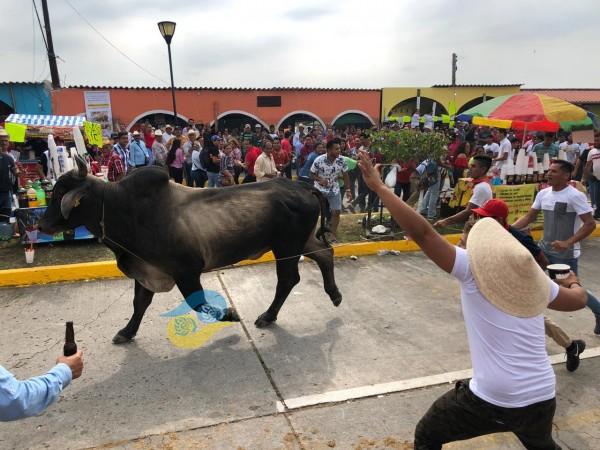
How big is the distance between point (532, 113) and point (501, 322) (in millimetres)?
8691

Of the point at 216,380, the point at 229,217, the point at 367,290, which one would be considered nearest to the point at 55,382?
the point at 216,380

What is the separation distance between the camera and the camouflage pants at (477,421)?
85.9 inches

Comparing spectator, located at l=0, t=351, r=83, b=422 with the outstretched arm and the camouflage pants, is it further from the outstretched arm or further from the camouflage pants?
the camouflage pants

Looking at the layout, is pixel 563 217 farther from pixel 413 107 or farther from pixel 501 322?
pixel 413 107

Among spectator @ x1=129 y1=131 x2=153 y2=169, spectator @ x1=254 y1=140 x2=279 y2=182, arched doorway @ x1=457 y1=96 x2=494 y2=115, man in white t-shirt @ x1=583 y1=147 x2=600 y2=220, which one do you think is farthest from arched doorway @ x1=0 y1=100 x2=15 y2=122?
arched doorway @ x1=457 y1=96 x2=494 y2=115

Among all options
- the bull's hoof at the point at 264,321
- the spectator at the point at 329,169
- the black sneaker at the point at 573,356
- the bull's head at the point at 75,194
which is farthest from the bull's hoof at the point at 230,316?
the spectator at the point at 329,169

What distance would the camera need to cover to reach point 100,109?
18.8m

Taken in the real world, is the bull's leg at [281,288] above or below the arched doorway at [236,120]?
below

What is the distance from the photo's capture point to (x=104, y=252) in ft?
23.8

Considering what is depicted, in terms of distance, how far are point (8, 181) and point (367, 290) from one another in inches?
253

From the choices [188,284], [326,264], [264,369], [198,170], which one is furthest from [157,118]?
[264,369]

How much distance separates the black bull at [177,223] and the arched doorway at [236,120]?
16.8 m

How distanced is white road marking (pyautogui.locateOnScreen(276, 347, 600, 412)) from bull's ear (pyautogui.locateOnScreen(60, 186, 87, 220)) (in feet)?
7.73

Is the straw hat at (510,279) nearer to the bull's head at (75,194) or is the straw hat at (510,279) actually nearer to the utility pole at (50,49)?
the bull's head at (75,194)
